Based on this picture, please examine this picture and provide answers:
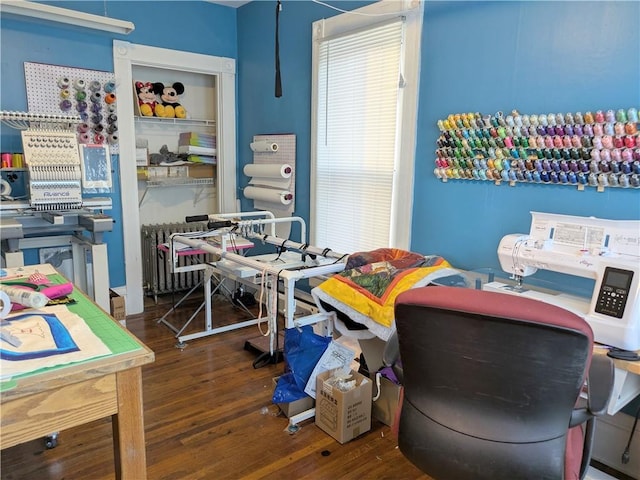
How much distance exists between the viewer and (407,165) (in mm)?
2809

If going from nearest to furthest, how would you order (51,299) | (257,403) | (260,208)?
1. (51,299)
2. (257,403)
3. (260,208)

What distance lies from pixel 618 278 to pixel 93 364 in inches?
65.0

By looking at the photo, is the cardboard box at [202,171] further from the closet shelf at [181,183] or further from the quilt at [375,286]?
the quilt at [375,286]

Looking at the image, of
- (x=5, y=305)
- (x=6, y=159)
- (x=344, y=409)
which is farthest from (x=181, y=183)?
(x=5, y=305)

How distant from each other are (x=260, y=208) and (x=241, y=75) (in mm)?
1234

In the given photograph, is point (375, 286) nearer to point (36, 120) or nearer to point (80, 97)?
point (36, 120)

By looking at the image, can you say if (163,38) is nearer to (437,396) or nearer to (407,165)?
(407,165)

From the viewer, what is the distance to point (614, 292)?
1.58 meters

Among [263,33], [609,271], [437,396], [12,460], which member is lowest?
[12,460]

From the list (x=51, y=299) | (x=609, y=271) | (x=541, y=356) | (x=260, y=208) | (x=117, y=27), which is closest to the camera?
(x=541, y=356)

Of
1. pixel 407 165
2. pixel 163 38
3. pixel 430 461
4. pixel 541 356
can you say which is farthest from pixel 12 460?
pixel 163 38

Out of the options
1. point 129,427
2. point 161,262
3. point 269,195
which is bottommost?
point 161,262

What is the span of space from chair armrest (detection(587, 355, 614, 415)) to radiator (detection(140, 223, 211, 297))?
3.40 meters

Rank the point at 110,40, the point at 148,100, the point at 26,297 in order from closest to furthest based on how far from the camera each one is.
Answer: the point at 26,297
the point at 110,40
the point at 148,100
